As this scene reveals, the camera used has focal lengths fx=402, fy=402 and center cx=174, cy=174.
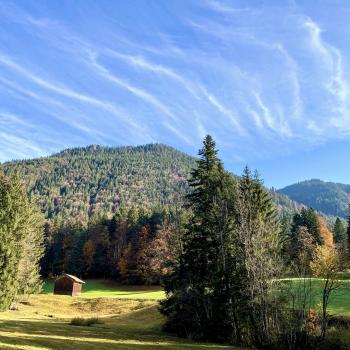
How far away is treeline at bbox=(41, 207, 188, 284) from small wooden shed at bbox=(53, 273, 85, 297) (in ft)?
48.3

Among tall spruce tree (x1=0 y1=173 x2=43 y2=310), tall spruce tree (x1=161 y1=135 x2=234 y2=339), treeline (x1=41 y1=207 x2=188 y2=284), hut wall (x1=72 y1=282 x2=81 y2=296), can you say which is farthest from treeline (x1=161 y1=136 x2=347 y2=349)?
treeline (x1=41 y1=207 x2=188 y2=284)

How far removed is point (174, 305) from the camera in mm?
34188

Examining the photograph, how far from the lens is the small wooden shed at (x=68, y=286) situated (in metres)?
77.1

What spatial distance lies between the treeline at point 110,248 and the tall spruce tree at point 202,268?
50624 millimetres

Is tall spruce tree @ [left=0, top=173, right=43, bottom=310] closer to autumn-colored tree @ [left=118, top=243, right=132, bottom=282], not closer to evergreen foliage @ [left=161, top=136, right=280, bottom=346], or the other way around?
evergreen foliage @ [left=161, top=136, right=280, bottom=346]

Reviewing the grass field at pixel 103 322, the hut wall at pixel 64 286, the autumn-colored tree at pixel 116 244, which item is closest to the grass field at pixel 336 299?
the grass field at pixel 103 322

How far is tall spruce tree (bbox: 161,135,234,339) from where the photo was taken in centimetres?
3164

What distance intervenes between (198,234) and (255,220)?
19.4 feet

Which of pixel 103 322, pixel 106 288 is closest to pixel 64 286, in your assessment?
pixel 106 288

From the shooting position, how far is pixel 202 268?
3309 cm

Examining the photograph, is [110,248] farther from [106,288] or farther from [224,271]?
[224,271]

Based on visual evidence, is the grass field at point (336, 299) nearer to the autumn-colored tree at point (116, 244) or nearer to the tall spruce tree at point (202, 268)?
the tall spruce tree at point (202, 268)

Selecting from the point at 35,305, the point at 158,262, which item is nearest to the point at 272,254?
the point at 35,305

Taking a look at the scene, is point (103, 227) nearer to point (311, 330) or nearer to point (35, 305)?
point (35, 305)
